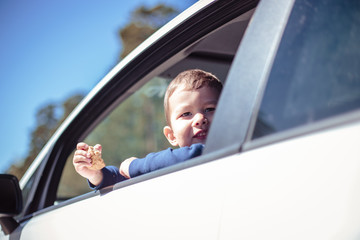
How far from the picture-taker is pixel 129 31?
117ft

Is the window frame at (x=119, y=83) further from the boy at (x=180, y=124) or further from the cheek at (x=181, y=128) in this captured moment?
the cheek at (x=181, y=128)

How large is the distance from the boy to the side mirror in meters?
0.47

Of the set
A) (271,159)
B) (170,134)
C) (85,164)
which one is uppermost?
(170,134)

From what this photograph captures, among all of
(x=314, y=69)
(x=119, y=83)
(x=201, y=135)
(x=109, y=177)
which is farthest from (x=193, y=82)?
(x=314, y=69)

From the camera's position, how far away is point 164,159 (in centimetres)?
171

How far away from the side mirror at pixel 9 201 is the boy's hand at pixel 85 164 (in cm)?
50

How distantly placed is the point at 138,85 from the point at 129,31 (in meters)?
33.9

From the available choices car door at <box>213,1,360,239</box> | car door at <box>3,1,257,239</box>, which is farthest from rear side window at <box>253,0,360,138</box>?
car door at <box>3,1,257,239</box>


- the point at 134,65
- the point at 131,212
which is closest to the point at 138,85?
the point at 134,65

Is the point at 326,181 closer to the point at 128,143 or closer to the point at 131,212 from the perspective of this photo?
the point at 131,212

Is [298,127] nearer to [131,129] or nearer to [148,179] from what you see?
[148,179]

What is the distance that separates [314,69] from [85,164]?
40.1 inches

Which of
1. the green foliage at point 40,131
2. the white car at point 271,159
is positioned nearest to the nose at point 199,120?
the white car at point 271,159

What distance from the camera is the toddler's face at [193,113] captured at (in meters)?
2.07
